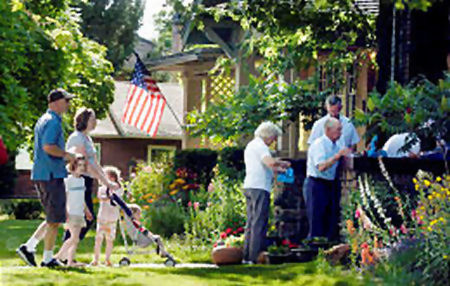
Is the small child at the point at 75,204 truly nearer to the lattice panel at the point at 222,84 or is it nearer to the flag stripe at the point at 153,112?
the flag stripe at the point at 153,112

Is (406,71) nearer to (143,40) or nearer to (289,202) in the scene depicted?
(289,202)

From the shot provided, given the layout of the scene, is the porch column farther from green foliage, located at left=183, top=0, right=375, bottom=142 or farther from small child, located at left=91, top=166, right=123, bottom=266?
small child, located at left=91, top=166, right=123, bottom=266

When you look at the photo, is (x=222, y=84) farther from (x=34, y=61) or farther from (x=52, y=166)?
(x=52, y=166)

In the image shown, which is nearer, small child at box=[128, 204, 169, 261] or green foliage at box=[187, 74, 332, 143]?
small child at box=[128, 204, 169, 261]

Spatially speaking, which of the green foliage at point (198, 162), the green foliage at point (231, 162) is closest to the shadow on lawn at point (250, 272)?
the green foliage at point (231, 162)

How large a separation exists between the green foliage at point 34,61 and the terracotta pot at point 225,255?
730 centimetres

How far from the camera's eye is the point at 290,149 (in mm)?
20750

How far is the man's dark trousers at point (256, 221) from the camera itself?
13.0m

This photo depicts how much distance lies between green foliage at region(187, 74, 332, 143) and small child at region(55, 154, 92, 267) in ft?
19.3

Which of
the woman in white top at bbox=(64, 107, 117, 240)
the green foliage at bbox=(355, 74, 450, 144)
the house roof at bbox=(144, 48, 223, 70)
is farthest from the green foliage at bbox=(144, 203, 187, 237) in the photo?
the house roof at bbox=(144, 48, 223, 70)

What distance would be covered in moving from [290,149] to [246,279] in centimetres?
1012

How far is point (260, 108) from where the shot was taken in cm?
1770

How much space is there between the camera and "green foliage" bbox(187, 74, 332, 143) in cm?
1747

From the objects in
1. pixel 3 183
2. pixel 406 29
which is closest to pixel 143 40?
pixel 3 183
